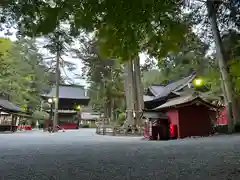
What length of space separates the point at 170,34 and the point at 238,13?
4.90m

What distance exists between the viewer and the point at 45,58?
3347 centimetres

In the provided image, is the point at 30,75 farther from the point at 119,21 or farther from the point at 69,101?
the point at 119,21

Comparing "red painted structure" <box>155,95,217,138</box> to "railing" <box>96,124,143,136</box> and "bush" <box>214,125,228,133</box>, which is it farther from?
"railing" <box>96,124,143,136</box>

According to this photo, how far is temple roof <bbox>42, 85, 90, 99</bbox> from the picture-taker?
35.1 m

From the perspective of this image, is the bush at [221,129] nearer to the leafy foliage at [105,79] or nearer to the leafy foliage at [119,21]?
the leafy foliage at [119,21]

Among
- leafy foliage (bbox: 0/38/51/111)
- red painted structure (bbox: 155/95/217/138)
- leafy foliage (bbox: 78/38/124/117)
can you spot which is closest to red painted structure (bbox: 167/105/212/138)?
red painted structure (bbox: 155/95/217/138)

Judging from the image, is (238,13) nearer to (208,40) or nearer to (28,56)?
(208,40)

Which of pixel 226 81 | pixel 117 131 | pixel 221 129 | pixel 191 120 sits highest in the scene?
pixel 226 81

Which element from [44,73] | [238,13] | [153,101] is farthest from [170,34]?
[44,73]

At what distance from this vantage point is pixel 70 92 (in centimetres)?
3650

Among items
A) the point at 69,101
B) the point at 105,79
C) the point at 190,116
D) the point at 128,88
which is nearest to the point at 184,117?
the point at 190,116

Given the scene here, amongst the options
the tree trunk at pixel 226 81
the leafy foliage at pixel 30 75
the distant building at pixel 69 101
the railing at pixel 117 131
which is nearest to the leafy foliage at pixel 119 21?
the tree trunk at pixel 226 81

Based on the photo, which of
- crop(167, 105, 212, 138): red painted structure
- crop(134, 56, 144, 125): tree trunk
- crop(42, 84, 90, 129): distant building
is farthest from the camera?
crop(42, 84, 90, 129): distant building

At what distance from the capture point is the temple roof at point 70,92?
115 feet
